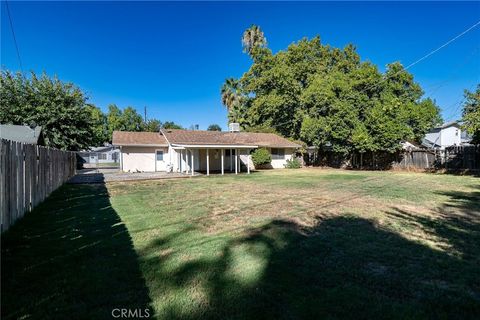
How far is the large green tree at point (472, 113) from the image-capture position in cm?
1491

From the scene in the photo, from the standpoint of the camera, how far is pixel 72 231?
5.38 meters

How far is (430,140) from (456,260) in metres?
44.8

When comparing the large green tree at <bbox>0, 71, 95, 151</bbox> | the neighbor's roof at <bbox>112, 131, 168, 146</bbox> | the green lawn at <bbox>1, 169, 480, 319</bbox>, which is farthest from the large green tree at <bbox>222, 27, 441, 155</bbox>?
the large green tree at <bbox>0, 71, 95, 151</bbox>

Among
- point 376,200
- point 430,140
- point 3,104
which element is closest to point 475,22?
point 376,200

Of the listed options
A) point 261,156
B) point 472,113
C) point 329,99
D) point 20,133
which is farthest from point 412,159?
point 20,133

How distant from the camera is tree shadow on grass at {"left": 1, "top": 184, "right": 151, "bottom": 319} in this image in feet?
9.22

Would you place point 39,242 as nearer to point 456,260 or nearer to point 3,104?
point 456,260

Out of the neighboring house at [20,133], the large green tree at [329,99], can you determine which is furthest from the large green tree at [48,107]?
the large green tree at [329,99]

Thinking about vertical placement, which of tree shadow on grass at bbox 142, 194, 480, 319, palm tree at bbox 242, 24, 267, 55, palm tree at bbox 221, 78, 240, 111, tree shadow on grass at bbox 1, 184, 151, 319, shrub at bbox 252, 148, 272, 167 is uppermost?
palm tree at bbox 242, 24, 267, 55

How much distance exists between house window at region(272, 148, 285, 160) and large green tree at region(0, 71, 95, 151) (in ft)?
56.1

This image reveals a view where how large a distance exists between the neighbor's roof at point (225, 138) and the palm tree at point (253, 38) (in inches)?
612

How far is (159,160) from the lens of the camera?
24672 mm

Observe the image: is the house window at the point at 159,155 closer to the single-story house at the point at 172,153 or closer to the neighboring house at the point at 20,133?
the single-story house at the point at 172,153

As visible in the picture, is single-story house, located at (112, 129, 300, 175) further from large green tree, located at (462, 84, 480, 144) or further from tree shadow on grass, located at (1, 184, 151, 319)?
tree shadow on grass, located at (1, 184, 151, 319)
